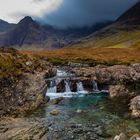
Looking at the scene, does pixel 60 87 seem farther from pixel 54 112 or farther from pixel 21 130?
pixel 21 130

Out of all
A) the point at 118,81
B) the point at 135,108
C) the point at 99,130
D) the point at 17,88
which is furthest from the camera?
the point at 118,81

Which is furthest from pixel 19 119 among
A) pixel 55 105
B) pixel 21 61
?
pixel 21 61

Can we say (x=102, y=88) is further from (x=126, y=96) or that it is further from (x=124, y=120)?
(x=124, y=120)

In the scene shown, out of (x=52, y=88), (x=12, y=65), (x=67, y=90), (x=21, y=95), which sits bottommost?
(x=67, y=90)

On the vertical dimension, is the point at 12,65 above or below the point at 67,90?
above

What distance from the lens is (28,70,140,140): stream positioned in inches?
1524

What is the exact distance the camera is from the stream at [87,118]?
1524 inches

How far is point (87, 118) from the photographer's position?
47.0m

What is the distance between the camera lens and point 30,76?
60.4 m

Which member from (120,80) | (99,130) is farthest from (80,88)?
(99,130)

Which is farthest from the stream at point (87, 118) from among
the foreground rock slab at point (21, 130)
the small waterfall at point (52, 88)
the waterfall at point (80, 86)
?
the waterfall at point (80, 86)

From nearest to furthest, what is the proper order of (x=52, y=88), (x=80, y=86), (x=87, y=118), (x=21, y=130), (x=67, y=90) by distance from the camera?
(x=21, y=130)
(x=87, y=118)
(x=52, y=88)
(x=67, y=90)
(x=80, y=86)

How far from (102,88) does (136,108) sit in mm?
25211

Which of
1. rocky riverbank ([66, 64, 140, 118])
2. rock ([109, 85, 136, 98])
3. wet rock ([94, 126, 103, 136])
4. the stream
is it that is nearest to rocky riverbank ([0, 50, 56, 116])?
the stream
